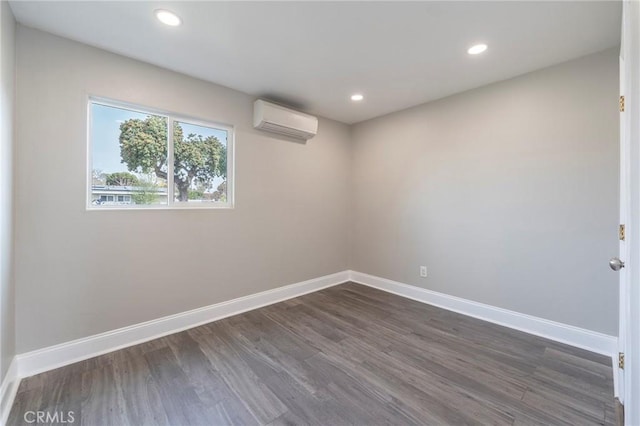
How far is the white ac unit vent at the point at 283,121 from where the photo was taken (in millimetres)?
3012

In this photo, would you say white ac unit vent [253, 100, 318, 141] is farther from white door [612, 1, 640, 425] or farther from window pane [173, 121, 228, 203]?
white door [612, 1, 640, 425]

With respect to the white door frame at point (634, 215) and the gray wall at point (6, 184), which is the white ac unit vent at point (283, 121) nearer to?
the gray wall at point (6, 184)

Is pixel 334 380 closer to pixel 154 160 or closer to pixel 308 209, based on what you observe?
pixel 308 209

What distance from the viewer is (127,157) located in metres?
2.37

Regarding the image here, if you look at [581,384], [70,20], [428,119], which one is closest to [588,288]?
[581,384]

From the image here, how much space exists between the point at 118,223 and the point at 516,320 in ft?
12.7

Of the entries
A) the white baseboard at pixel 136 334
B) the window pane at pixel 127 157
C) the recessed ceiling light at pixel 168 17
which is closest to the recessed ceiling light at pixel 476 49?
the recessed ceiling light at pixel 168 17

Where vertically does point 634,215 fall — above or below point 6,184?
below

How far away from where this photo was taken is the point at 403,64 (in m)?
2.41

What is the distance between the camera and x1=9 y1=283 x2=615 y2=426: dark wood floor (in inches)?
61.9

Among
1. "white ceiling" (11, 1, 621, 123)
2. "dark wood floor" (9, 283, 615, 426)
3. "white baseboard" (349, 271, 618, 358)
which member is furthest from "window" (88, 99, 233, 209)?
"white baseboard" (349, 271, 618, 358)

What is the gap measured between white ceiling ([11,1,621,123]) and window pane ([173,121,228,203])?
57 cm

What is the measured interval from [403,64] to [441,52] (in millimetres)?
325

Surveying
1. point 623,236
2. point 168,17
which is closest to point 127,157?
point 168,17
